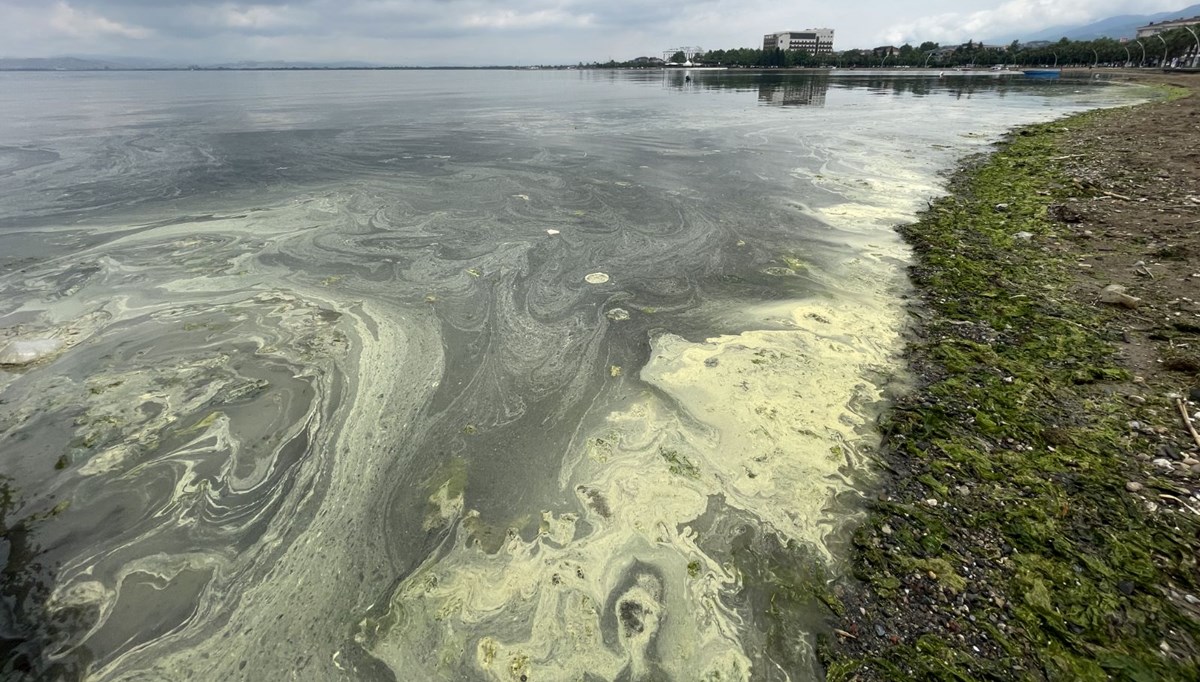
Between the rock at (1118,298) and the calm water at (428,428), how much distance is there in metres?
1.29

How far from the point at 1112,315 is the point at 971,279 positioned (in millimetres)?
923

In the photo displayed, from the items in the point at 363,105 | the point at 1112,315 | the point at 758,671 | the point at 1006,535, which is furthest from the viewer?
the point at 363,105

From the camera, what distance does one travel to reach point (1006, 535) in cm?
196

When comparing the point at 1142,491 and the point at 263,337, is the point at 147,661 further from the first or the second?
the point at 1142,491

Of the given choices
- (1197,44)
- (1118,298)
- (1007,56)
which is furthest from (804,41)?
(1118,298)

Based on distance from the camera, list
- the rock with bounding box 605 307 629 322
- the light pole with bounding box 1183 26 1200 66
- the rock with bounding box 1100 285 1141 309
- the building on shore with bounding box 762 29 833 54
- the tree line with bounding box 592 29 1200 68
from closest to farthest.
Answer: the rock with bounding box 1100 285 1141 309 → the rock with bounding box 605 307 629 322 → the light pole with bounding box 1183 26 1200 66 → the tree line with bounding box 592 29 1200 68 → the building on shore with bounding box 762 29 833 54

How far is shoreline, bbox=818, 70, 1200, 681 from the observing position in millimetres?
1607

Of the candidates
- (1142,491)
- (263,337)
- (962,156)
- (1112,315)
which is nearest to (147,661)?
(263,337)

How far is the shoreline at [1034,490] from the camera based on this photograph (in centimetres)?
161

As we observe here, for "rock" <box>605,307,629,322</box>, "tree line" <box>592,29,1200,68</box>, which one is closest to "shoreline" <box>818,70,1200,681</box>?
"rock" <box>605,307,629,322</box>

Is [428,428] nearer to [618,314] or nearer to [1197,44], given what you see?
[618,314]

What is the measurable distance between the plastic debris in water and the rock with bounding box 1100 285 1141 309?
741 centimetres

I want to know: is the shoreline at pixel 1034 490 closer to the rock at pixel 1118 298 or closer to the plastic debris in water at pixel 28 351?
the rock at pixel 1118 298

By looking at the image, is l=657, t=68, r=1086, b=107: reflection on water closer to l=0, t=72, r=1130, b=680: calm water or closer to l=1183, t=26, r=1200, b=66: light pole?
l=1183, t=26, r=1200, b=66: light pole
